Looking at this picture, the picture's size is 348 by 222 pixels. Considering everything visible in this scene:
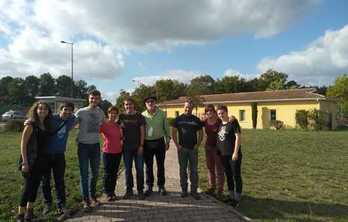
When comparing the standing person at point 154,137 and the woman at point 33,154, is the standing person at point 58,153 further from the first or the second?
the standing person at point 154,137

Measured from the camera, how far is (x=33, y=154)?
258 inches

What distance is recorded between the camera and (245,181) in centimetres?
1030

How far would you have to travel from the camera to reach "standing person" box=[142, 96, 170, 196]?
8.07 metres

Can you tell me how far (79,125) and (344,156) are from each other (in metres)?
12.1

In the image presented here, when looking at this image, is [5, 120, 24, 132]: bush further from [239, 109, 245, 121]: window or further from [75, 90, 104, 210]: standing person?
[75, 90, 104, 210]: standing person

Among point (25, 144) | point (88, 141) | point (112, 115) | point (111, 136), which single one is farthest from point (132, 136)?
point (25, 144)

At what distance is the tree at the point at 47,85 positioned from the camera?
11250cm

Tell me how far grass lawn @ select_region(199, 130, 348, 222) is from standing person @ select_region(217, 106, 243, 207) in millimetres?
318

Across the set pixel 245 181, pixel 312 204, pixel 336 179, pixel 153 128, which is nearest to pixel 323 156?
pixel 336 179

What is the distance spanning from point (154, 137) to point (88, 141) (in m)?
1.22

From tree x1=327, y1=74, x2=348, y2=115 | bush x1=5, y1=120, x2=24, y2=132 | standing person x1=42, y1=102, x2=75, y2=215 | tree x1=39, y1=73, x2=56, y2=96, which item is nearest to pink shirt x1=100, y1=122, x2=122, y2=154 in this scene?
standing person x1=42, y1=102, x2=75, y2=215

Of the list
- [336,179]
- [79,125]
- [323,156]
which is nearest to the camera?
[79,125]

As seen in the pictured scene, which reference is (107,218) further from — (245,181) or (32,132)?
(245,181)

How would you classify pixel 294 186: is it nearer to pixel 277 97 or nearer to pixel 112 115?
pixel 112 115
